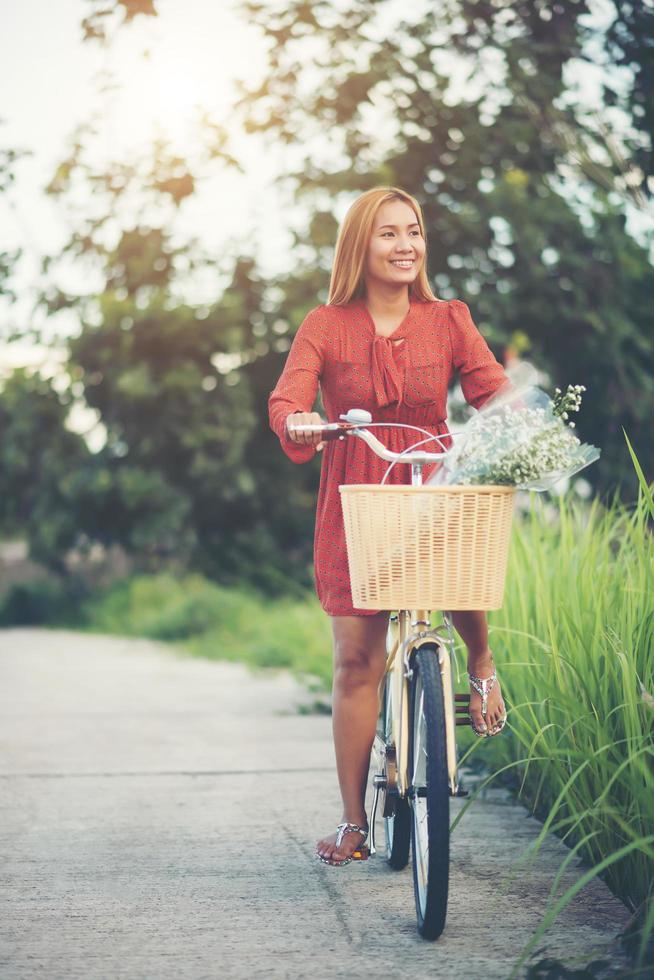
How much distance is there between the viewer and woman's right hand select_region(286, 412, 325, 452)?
289cm

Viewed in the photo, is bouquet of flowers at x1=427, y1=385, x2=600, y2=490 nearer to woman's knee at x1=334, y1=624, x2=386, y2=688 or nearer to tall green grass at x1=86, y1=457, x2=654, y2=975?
tall green grass at x1=86, y1=457, x2=654, y2=975

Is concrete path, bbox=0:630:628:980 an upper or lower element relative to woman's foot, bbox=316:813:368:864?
lower

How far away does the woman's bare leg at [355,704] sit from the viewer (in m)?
3.29

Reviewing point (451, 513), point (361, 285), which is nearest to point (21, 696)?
point (361, 285)

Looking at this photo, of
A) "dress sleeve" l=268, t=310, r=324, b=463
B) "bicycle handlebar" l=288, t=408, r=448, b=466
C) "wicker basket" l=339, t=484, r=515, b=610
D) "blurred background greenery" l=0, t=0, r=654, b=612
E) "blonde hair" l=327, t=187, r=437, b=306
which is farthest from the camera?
"blurred background greenery" l=0, t=0, r=654, b=612

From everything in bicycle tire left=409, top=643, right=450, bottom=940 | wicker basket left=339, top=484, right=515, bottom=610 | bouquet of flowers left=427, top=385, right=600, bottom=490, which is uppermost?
bouquet of flowers left=427, top=385, right=600, bottom=490

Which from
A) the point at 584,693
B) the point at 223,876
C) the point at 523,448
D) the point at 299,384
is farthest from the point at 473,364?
the point at 223,876

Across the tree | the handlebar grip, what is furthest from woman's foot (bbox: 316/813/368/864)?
the tree

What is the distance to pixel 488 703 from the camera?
3.15 m

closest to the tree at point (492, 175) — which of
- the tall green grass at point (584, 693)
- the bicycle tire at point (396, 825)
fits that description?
the tall green grass at point (584, 693)

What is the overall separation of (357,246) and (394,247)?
113 mm

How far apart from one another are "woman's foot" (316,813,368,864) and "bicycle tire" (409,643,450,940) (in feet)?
1.28

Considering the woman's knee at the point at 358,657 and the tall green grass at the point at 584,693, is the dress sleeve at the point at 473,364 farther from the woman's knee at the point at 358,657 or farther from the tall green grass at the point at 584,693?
the woman's knee at the point at 358,657

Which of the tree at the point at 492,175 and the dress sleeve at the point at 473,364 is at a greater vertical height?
the tree at the point at 492,175
